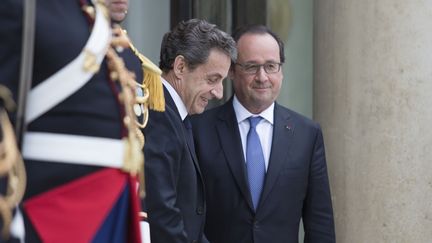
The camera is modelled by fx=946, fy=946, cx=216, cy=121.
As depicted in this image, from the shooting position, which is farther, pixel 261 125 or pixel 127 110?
pixel 261 125

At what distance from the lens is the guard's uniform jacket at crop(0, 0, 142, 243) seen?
5.99ft

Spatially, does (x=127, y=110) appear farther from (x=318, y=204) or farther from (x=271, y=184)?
(x=318, y=204)

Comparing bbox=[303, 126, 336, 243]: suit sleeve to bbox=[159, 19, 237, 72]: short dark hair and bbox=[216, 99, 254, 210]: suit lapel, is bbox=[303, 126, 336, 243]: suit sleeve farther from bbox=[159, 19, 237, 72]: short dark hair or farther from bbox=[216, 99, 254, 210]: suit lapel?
bbox=[159, 19, 237, 72]: short dark hair

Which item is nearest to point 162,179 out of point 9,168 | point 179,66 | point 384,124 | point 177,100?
point 177,100

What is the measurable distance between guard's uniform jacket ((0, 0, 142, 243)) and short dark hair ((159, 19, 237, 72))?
5.93 feet

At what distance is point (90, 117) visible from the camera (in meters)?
1.90

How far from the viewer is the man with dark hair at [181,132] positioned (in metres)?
3.20

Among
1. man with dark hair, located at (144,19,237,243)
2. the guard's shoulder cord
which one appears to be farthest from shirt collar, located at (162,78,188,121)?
the guard's shoulder cord

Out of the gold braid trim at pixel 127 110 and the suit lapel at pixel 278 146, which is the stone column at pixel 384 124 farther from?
the gold braid trim at pixel 127 110

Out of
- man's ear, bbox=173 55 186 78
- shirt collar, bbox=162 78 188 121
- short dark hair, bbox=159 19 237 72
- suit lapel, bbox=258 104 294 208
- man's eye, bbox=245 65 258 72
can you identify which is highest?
short dark hair, bbox=159 19 237 72

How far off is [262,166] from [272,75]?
432 millimetres

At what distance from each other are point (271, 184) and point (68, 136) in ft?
8.02

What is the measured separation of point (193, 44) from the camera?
378 cm

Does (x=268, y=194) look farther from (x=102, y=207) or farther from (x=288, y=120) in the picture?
(x=102, y=207)
